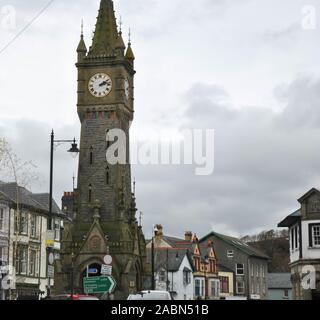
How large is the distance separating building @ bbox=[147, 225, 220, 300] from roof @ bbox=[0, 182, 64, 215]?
19751mm

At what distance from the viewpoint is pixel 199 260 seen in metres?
83.6

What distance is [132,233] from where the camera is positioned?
213 ft

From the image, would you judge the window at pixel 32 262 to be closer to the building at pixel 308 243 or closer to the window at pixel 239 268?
the building at pixel 308 243

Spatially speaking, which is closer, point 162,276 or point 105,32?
point 105,32

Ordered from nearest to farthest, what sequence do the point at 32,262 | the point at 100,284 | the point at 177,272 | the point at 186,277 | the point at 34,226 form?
the point at 100,284
the point at 32,262
the point at 34,226
the point at 177,272
the point at 186,277

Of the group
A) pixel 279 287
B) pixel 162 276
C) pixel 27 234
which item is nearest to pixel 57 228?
pixel 27 234

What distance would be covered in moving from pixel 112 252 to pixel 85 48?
2033cm

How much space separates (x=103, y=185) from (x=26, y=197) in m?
7.56

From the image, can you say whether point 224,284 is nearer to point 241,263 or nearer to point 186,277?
point 241,263

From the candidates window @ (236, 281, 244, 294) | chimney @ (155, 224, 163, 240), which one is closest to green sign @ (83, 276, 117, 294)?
chimney @ (155, 224, 163, 240)
